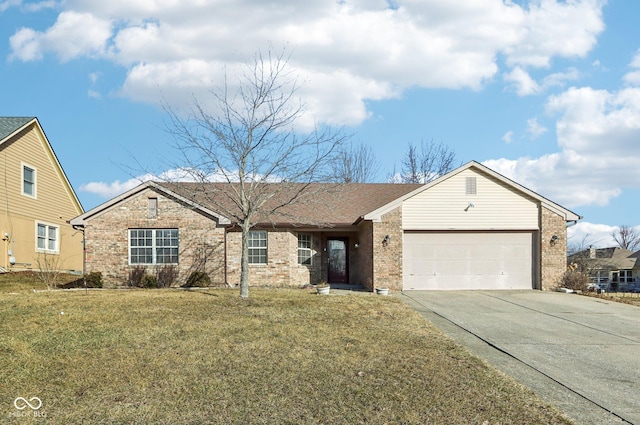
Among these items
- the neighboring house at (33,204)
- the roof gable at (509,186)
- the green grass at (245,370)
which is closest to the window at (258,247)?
the roof gable at (509,186)

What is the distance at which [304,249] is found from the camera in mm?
22375

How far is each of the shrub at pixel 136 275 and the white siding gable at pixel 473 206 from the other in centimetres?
1041

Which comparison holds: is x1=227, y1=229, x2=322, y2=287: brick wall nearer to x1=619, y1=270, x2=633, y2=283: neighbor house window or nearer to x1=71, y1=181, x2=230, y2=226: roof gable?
x1=71, y1=181, x2=230, y2=226: roof gable

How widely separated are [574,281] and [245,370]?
1601 centimetres

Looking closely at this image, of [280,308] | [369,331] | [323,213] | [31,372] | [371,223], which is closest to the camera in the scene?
[31,372]

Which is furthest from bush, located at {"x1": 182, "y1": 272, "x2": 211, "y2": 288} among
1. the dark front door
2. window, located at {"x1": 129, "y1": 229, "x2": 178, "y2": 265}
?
the dark front door

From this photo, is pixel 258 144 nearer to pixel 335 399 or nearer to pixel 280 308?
pixel 280 308

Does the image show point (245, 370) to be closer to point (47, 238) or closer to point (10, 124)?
point (10, 124)

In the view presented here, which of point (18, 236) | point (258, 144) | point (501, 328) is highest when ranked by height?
point (258, 144)

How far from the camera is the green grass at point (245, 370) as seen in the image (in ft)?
21.1

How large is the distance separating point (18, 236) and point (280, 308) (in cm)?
1541

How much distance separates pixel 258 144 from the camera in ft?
50.5

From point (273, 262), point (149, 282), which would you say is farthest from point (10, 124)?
point (273, 262)

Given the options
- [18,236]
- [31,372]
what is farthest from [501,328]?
[18,236]
